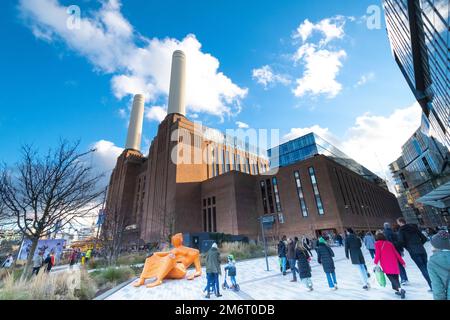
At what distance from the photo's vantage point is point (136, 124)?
2749 inches

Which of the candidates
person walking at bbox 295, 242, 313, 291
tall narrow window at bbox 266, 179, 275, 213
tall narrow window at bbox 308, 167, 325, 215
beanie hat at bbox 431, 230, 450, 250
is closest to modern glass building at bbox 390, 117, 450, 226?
tall narrow window at bbox 308, 167, 325, 215

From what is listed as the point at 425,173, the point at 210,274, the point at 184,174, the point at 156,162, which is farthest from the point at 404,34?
the point at 425,173

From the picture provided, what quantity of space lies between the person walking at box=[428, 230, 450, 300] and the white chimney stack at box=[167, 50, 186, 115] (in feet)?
177

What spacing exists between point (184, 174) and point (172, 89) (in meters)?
25.6

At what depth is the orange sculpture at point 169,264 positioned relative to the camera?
920cm

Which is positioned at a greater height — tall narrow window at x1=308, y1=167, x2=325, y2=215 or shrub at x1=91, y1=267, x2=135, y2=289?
tall narrow window at x1=308, y1=167, x2=325, y2=215

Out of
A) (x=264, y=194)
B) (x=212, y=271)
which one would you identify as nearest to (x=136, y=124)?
(x=264, y=194)

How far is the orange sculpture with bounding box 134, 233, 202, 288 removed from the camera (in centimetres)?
920

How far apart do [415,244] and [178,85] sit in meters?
58.3

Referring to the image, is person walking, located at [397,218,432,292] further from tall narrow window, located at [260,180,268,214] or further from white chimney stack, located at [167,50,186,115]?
white chimney stack, located at [167,50,186,115]

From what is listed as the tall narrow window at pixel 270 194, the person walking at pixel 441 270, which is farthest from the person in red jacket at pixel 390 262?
the tall narrow window at pixel 270 194

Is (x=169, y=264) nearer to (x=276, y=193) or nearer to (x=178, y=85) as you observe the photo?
(x=276, y=193)
